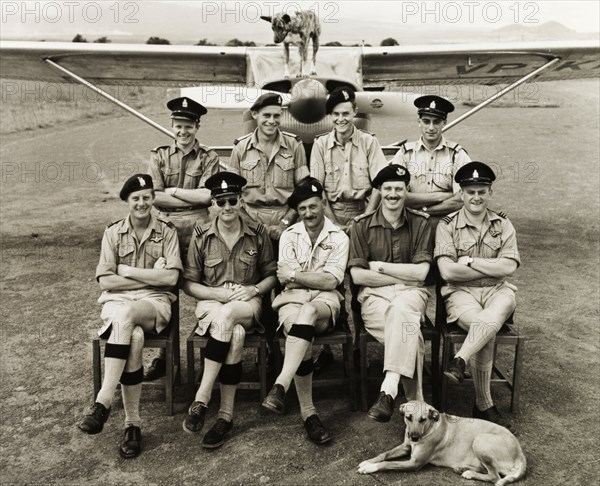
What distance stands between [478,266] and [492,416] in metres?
0.88

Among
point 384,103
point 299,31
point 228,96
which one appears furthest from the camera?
point 384,103

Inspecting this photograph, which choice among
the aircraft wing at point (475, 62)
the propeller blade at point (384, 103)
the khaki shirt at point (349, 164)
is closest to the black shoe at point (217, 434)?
the khaki shirt at point (349, 164)

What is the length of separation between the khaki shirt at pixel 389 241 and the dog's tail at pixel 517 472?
1303 millimetres

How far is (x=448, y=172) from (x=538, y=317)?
5.85 feet

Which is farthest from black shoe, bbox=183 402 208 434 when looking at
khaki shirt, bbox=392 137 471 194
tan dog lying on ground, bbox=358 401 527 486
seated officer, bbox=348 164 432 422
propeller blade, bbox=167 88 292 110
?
propeller blade, bbox=167 88 292 110

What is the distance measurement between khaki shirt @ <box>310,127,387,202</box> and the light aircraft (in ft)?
6.51

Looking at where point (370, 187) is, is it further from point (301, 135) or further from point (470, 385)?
point (301, 135)

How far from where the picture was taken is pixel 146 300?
145 inches

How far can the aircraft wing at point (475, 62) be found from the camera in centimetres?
835

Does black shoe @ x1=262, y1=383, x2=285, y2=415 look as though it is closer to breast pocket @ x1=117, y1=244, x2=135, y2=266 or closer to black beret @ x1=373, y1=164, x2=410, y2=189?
breast pocket @ x1=117, y1=244, x2=135, y2=266

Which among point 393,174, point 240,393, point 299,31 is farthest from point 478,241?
point 299,31

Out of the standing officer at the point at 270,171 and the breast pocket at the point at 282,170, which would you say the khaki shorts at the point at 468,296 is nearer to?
the standing officer at the point at 270,171

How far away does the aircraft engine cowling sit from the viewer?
6.40 meters

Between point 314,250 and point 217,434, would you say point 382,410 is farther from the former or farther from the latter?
point 314,250
